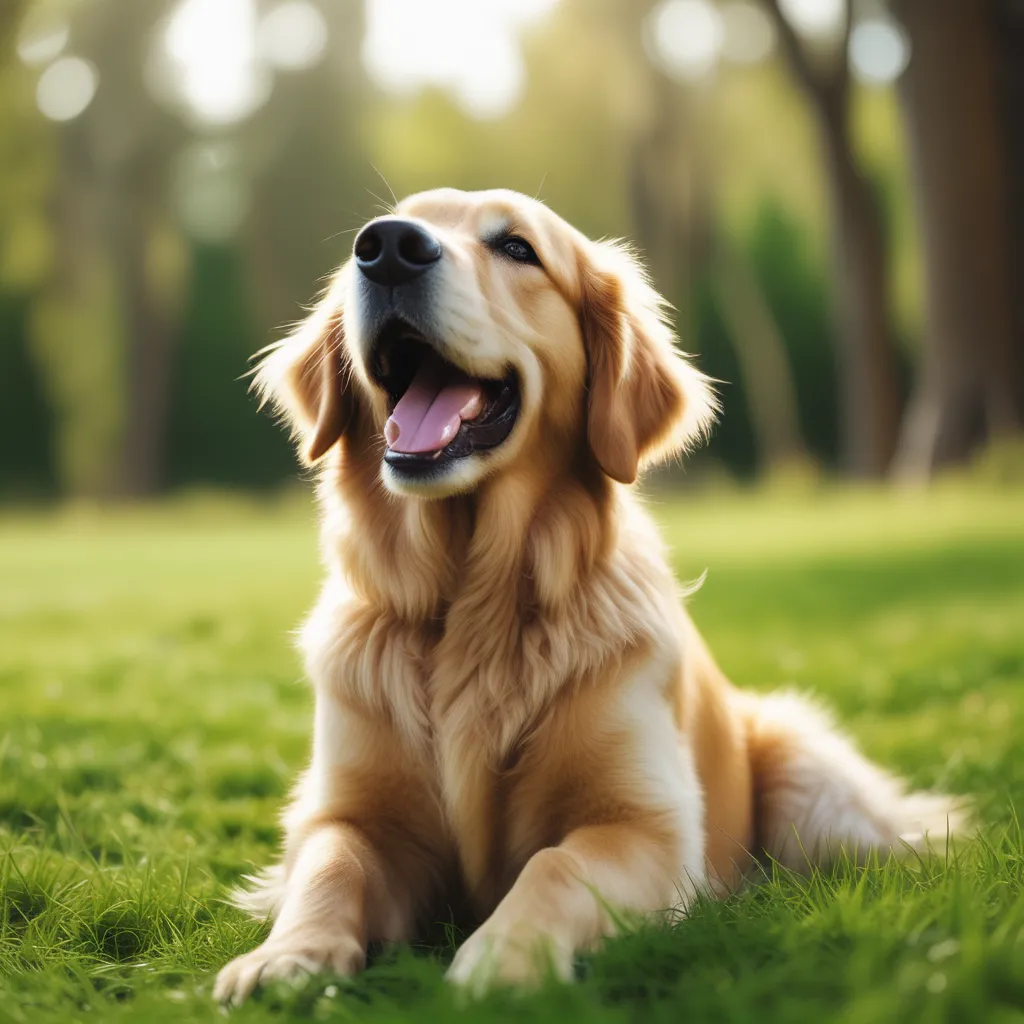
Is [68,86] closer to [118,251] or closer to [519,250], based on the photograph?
[118,251]

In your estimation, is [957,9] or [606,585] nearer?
[606,585]

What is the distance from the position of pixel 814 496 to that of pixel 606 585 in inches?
514

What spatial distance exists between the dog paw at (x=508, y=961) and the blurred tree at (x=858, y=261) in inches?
598

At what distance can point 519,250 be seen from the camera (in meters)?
3.25

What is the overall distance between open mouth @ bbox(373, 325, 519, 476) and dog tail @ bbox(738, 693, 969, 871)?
50.1 inches

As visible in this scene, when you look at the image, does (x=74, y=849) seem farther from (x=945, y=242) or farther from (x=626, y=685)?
(x=945, y=242)

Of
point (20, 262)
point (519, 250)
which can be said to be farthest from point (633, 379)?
point (20, 262)

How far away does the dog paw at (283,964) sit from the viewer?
2197 mm

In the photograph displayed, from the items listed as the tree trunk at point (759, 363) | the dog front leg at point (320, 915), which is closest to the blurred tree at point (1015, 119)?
the dog front leg at point (320, 915)

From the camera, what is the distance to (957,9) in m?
12.6

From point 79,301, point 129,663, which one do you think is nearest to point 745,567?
point 129,663

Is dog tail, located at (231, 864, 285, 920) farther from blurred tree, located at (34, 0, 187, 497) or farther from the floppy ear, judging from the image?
blurred tree, located at (34, 0, 187, 497)

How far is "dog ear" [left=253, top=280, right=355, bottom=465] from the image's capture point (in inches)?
Result: 131

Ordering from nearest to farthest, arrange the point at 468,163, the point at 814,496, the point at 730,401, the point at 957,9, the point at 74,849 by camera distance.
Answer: the point at 74,849, the point at 957,9, the point at 814,496, the point at 468,163, the point at 730,401
